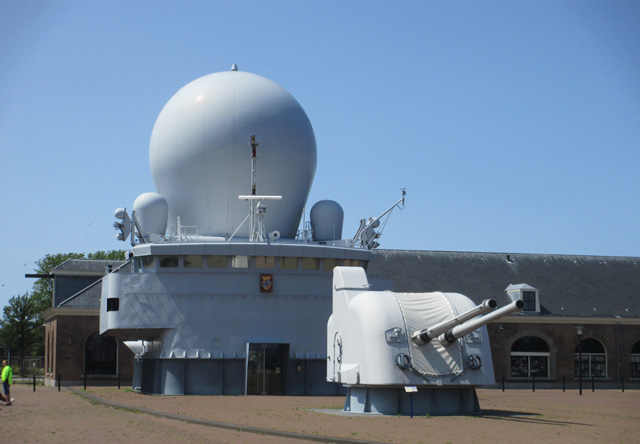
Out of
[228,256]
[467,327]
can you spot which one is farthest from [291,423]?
[228,256]

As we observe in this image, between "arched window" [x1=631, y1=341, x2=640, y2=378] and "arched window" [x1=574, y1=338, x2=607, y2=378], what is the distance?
1.79 metres

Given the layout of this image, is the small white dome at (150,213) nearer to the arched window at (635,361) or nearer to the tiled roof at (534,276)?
the tiled roof at (534,276)

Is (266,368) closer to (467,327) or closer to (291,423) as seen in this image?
(467,327)

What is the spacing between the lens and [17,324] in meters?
85.2

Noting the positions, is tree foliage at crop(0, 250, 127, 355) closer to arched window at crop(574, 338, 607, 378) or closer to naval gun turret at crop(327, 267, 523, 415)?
arched window at crop(574, 338, 607, 378)

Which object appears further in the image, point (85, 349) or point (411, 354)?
point (85, 349)

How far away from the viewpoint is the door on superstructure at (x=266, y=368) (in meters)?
38.0

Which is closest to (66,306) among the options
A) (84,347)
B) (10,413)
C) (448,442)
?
(84,347)

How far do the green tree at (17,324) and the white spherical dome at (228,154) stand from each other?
49140 millimetres

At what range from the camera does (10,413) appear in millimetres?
26516

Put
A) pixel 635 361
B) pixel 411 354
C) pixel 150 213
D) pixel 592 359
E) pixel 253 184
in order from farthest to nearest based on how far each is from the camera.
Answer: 1. pixel 635 361
2. pixel 592 359
3. pixel 150 213
4. pixel 253 184
5. pixel 411 354

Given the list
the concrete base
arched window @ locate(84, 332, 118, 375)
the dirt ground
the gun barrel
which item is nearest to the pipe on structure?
the gun barrel

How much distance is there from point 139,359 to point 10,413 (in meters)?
14.8

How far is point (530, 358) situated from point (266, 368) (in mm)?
20484
